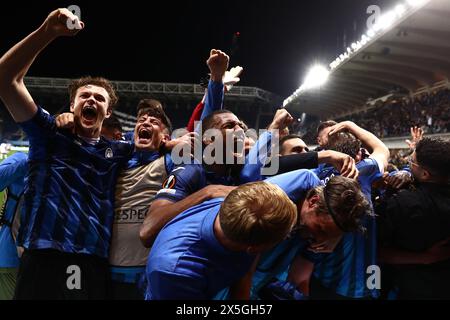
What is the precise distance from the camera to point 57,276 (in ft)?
4.78

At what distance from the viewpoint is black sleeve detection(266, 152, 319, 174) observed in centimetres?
170

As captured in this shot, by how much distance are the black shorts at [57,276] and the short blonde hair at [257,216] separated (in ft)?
2.61

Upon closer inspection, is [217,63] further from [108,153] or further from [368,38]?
[368,38]

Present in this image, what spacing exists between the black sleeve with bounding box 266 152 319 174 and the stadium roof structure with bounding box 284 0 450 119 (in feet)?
39.5

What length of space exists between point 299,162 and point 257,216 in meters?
0.74

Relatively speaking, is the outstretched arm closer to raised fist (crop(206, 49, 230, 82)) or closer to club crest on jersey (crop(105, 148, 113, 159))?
club crest on jersey (crop(105, 148, 113, 159))

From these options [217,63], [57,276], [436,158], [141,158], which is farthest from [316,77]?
[57,276]

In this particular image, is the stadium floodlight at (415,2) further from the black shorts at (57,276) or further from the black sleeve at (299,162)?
the black shorts at (57,276)

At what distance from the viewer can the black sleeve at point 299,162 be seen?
1698 millimetres

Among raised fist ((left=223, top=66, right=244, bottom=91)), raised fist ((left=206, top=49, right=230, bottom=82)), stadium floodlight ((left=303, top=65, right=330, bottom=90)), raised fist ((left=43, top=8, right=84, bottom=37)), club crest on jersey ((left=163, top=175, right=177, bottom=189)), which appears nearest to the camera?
raised fist ((left=43, top=8, right=84, bottom=37))

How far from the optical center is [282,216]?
3.45 ft

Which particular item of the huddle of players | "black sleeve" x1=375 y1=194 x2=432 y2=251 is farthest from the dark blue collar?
"black sleeve" x1=375 y1=194 x2=432 y2=251
